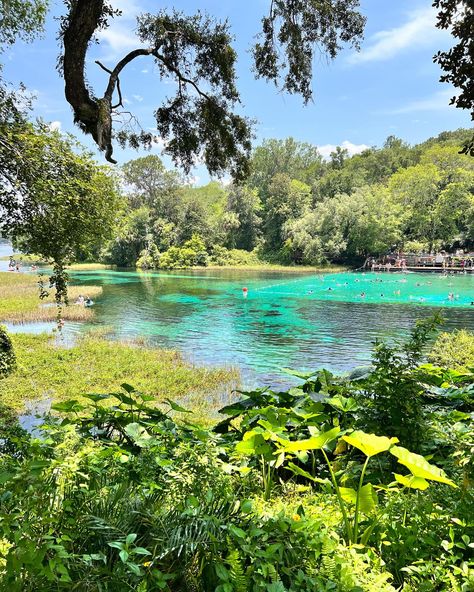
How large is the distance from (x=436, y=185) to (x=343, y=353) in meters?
51.4

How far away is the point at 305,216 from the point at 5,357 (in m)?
57.2

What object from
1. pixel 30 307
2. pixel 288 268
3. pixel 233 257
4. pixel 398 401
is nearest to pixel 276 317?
pixel 30 307

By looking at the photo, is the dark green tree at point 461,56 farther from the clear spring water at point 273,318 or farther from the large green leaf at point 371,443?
the clear spring water at point 273,318

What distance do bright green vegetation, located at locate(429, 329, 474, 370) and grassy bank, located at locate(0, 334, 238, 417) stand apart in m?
5.79

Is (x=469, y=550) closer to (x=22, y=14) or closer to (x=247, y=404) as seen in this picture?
(x=247, y=404)

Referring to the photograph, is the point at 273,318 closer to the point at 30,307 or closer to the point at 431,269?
the point at 30,307

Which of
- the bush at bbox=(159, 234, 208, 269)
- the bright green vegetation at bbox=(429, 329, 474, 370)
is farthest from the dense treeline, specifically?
the bright green vegetation at bbox=(429, 329, 474, 370)

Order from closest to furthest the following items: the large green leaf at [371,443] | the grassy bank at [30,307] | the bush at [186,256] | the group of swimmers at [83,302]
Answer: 1. the large green leaf at [371,443]
2. the grassy bank at [30,307]
3. the group of swimmers at [83,302]
4. the bush at [186,256]

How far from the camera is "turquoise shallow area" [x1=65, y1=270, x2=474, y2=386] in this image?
15617 mm

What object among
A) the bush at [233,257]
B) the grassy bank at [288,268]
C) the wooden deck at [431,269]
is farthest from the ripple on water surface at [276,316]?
the bush at [233,257]

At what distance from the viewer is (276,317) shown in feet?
79.0

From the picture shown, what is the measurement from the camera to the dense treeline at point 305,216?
5716cm

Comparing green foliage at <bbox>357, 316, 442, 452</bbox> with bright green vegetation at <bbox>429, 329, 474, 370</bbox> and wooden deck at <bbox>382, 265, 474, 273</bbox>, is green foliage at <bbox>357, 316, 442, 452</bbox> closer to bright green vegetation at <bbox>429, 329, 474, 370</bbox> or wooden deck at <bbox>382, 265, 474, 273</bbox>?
bright green vegetation at <bbox>429, 329, 474, 370</bbox>

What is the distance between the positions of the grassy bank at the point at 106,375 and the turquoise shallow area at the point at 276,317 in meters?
1.38
